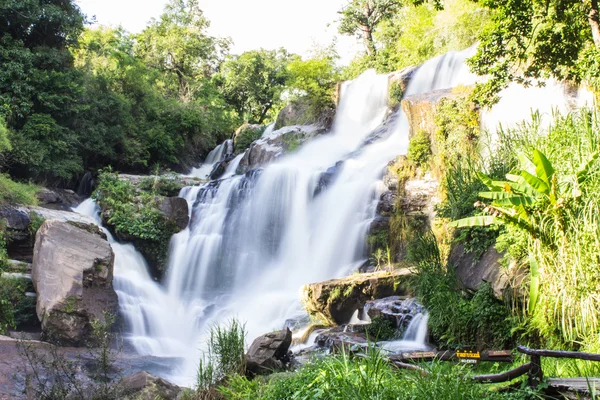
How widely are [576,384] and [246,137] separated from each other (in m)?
23.8

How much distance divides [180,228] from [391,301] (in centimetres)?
904

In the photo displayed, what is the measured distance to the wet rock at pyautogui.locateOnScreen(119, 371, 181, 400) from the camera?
21.8ft

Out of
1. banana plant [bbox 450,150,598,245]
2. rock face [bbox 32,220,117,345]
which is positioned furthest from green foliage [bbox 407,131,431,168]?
rock face [bbox 32,220,117,345]

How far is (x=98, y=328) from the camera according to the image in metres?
6.97

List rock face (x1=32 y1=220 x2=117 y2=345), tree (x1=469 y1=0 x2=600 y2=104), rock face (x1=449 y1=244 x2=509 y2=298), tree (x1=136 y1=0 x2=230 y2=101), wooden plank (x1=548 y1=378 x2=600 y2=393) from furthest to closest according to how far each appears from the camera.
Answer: tree (x1=136 y1=0 x2=230 y2=101) → rock face (x1=32 y1=220 x2=117 y2=345) → tree (x1=469 y1=0 x2=600 y2=104) → rock face (x1=449 y1=244 x2=509 y2=298) → wooden plank (x1=548 y1=378 x2=600 y2=393)

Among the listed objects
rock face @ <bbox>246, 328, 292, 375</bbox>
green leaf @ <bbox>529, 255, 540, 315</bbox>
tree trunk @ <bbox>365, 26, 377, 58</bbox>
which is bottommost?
rock face @ <bbox>246, 328, 292, 375</bbox>

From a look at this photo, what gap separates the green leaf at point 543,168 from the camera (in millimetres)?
6434

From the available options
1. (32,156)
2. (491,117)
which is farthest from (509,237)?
(32,156)

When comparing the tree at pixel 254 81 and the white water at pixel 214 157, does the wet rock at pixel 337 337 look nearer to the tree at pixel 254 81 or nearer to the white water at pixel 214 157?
the white water at pixel 214 157

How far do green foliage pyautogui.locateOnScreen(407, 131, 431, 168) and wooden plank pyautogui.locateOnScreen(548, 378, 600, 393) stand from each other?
971 centimetres

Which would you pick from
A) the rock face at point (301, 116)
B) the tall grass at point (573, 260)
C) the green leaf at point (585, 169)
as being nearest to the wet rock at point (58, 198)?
the rock face at point (301, 116)

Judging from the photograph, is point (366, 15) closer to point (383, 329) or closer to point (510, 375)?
point (383, 329)

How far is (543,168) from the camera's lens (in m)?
6.48

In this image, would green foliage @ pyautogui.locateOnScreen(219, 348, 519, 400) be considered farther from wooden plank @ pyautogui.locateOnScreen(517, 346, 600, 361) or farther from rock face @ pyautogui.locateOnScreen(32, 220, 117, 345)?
rock face @ pyautogui.locateOnScreen(32, 220, 117, 345)
